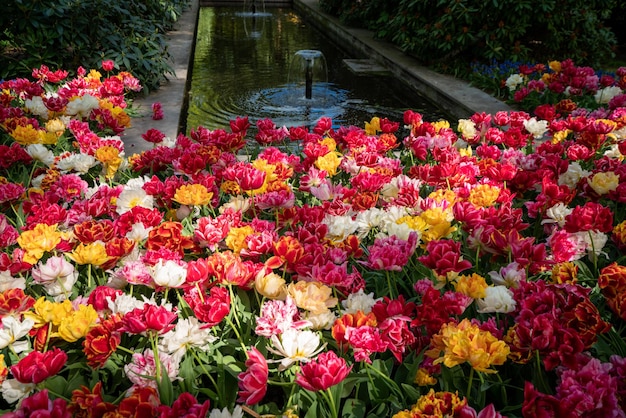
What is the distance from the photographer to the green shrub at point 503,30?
6797 millimetres

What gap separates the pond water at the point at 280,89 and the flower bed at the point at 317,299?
11.2ft

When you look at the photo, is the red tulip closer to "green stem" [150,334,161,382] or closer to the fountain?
"green stem" [150,334,161,382]

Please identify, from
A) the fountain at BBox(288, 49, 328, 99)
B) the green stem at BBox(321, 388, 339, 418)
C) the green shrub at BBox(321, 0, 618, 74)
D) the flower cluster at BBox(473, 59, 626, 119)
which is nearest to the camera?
the green stem at BBox(321, 388, 339, 418)

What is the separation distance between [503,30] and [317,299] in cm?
614

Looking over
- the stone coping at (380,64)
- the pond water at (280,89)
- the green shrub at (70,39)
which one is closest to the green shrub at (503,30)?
the stone coping at (380,64)

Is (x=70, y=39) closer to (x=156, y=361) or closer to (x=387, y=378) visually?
(x=156, y=361)

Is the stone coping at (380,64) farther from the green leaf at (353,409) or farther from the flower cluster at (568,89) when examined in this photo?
the green leaf at (353,409)

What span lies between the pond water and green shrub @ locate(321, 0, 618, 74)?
68cm

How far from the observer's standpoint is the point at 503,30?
6.80 meters

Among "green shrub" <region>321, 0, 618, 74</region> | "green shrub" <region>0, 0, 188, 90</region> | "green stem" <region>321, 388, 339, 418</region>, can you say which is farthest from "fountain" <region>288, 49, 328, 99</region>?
"green stem" <region>321, 388, 339, 418</region>

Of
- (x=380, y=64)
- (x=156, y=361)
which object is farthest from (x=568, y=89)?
(x=380, y=64)

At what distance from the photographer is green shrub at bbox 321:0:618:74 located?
6.80 metres

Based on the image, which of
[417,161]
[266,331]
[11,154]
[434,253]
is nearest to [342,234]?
[434,253]

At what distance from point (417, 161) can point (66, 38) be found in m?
3.74
